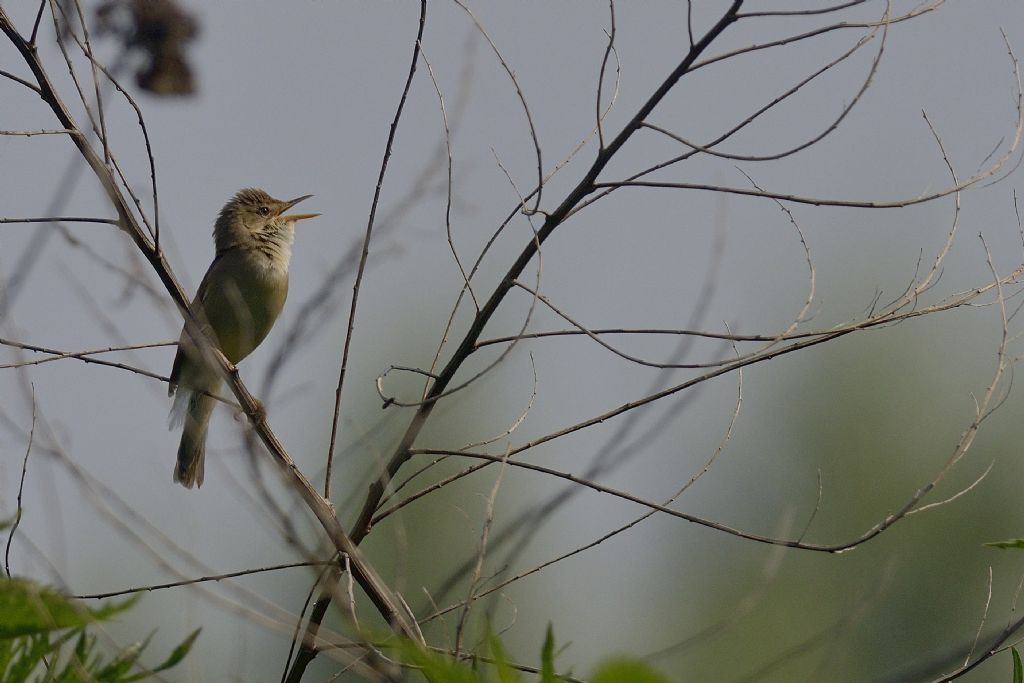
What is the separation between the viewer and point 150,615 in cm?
1303

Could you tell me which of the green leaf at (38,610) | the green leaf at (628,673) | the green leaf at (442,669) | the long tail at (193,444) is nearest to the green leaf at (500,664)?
the green leaf at (442,669)

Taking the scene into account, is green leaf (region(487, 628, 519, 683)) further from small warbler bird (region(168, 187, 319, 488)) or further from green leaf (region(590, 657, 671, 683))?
small warbler bird (region(168, 187, 319, 488))

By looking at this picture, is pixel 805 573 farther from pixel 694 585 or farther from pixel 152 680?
pixel 152 680

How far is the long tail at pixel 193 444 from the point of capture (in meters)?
5.80

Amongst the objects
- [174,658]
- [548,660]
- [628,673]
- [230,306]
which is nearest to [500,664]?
[548,660]

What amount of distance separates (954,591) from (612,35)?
17.4m

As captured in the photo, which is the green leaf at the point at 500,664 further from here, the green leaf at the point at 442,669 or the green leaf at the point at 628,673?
the green leaf at the point at 628,673

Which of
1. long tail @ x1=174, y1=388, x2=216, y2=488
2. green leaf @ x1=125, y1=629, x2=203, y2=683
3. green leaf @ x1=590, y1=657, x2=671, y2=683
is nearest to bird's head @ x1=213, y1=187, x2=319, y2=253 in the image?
long tail @ x1=174, y1=388, x2=216, y2=488

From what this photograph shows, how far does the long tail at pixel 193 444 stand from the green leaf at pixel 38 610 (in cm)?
422

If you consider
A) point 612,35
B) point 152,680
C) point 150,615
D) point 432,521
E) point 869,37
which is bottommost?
point 152,680

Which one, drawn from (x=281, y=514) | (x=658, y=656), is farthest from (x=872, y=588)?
(x=281, y=514)

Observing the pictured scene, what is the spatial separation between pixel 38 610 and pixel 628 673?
859mm

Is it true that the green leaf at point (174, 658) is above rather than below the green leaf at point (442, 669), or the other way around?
above

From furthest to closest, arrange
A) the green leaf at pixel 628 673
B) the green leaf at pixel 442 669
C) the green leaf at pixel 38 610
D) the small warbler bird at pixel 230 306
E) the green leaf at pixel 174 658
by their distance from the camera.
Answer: the small warbler bird at pixel 230 306
the green leaf at pixel 174 658
the green leaf at pixel 38 610
the green leaf at pixel 442 669
the green leaf at pixel 628 673
